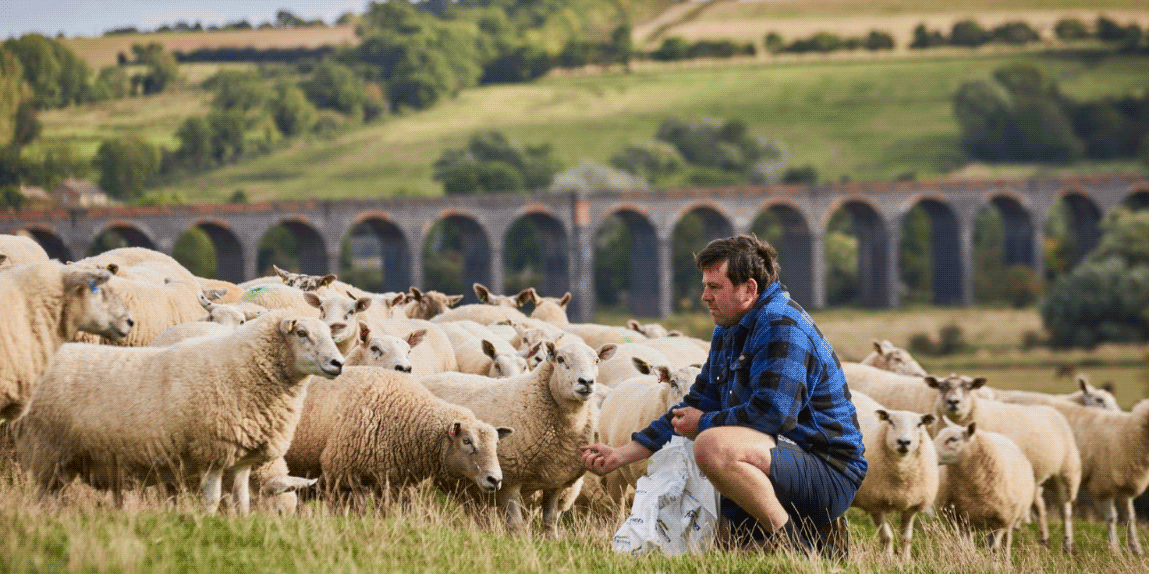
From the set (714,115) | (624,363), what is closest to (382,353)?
(624,363)

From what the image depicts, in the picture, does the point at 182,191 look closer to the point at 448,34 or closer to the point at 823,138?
the point at 448,34

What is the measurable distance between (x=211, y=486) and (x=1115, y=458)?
39.3 feet

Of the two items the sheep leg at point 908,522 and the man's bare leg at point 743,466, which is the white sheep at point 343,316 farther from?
the sheep leg at point 908,522

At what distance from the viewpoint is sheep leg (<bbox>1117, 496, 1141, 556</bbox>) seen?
1541 centimetres

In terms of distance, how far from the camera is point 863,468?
25.1 feet

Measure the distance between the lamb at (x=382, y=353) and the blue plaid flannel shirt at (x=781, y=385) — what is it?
12.2 ft

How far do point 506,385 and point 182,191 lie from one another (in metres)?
81.1

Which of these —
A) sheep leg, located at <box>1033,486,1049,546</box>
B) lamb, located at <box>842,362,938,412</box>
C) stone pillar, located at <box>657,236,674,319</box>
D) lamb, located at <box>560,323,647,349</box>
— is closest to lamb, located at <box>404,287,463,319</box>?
lamb, located at <box>560,323,647,349</box>

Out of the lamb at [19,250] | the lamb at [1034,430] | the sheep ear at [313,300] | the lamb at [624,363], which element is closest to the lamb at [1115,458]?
the lamb at [1034,430]

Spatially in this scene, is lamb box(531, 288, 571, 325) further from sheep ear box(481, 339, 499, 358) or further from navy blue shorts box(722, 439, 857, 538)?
navy blue shorts box(722, 439, 857, 538)

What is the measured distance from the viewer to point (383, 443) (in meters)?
9.81

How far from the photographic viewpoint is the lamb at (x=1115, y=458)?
53.5ft

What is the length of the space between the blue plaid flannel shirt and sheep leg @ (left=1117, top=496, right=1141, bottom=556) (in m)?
8.76

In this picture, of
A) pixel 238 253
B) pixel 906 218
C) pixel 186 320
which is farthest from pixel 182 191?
pixel 186 320
